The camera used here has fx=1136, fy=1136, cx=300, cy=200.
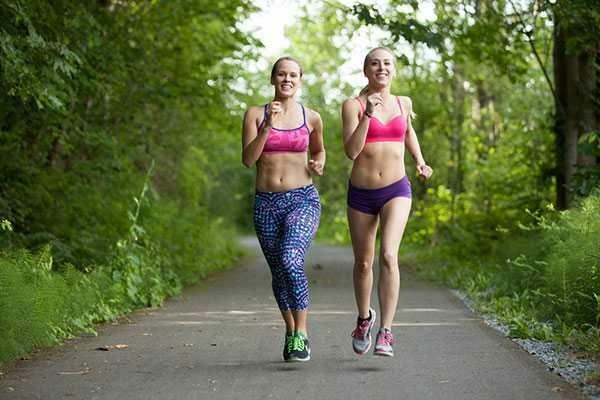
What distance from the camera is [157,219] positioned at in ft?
64.0

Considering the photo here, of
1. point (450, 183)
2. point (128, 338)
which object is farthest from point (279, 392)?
point (450, 183)

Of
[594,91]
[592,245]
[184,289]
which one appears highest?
[594,91]

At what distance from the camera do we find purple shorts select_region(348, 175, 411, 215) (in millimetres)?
8112

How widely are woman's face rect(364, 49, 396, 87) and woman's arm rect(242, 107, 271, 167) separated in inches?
33.1

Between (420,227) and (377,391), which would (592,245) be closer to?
(377,391)

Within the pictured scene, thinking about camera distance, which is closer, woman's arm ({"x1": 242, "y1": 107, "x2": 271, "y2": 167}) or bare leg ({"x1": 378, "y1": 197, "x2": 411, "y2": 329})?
woman's arm ({"x1": 242, "y1": 107, "x2": 271, "y2": 167})

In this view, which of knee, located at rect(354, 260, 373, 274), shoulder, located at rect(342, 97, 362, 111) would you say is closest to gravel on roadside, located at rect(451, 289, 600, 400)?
knee, located at rect(354, 260, 373, 274)

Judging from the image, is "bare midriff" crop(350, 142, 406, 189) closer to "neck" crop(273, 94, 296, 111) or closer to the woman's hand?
the woman's hand

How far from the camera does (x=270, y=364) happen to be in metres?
8.23

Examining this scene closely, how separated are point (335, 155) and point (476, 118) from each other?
61.1 feet

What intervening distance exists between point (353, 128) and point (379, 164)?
32cm

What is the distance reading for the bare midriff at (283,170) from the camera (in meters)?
8.10

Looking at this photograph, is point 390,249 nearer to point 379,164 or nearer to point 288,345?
point 379,164

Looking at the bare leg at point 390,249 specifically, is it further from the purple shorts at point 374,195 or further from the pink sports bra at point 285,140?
the pink sports bra at point 285,140
